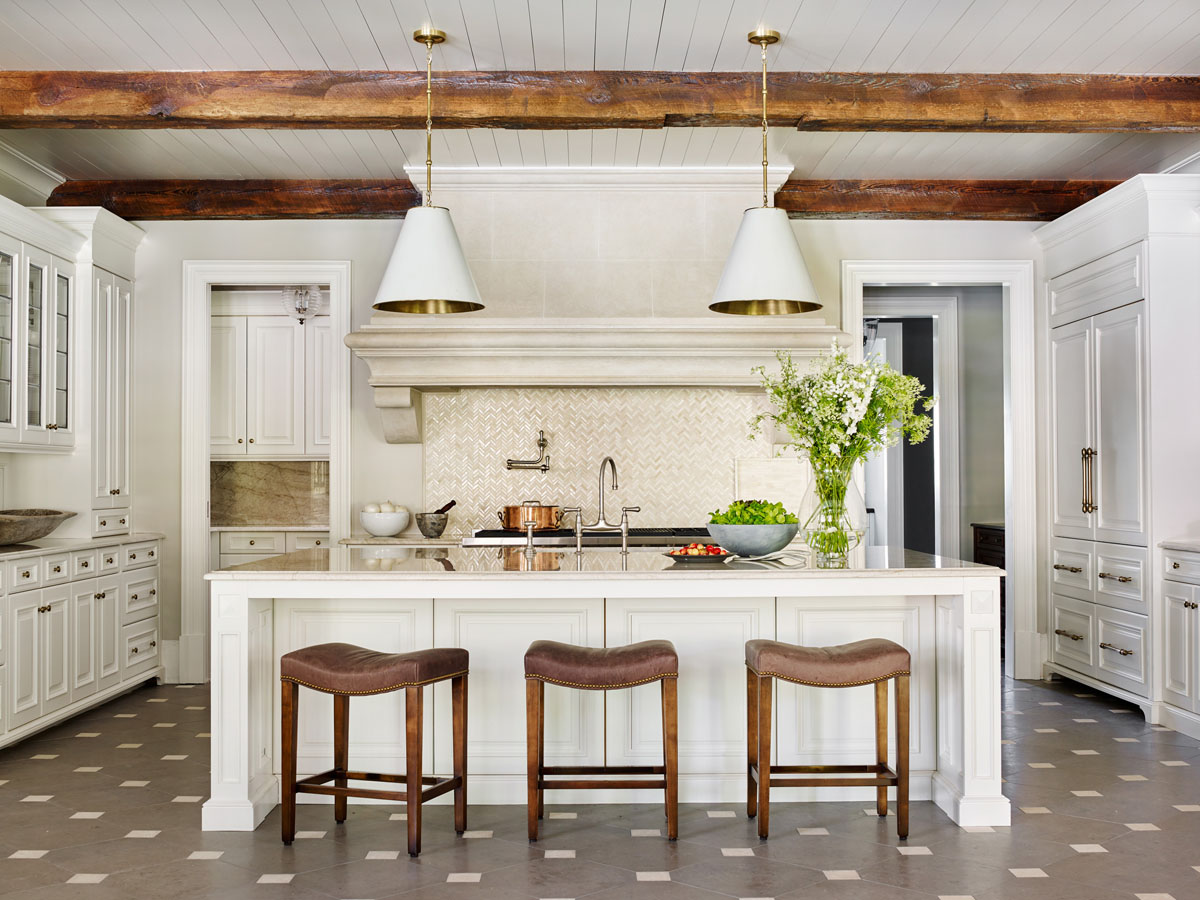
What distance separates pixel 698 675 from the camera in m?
3.71

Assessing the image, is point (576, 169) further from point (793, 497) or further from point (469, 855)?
point (469, 855)

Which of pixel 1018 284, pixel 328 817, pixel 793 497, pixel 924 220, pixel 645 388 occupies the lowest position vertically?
pixel 328 817

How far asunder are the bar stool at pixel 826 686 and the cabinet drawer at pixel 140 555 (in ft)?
11.7

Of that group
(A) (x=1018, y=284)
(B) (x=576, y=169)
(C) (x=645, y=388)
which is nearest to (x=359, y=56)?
(B) (x=576, y=169)

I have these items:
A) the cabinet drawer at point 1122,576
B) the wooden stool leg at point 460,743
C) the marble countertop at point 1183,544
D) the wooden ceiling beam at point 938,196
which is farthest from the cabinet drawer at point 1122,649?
the wooden stool leg at point 460,743

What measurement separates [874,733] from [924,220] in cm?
340

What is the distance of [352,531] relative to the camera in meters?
5.95

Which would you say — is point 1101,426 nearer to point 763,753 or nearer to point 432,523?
point 763,753

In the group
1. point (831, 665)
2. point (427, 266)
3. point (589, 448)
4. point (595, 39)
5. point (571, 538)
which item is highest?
point (595, 39)

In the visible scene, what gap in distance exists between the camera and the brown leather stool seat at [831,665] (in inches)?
126

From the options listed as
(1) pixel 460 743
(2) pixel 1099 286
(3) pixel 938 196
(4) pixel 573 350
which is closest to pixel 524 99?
(4) pixel 573 350

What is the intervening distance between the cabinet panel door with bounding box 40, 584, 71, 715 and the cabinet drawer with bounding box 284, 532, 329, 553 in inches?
87.0

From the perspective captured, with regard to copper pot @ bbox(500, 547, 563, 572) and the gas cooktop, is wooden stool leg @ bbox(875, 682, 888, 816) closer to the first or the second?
copper pot @ bbox(500, 547, 563, 572)

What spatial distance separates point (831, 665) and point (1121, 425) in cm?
287
